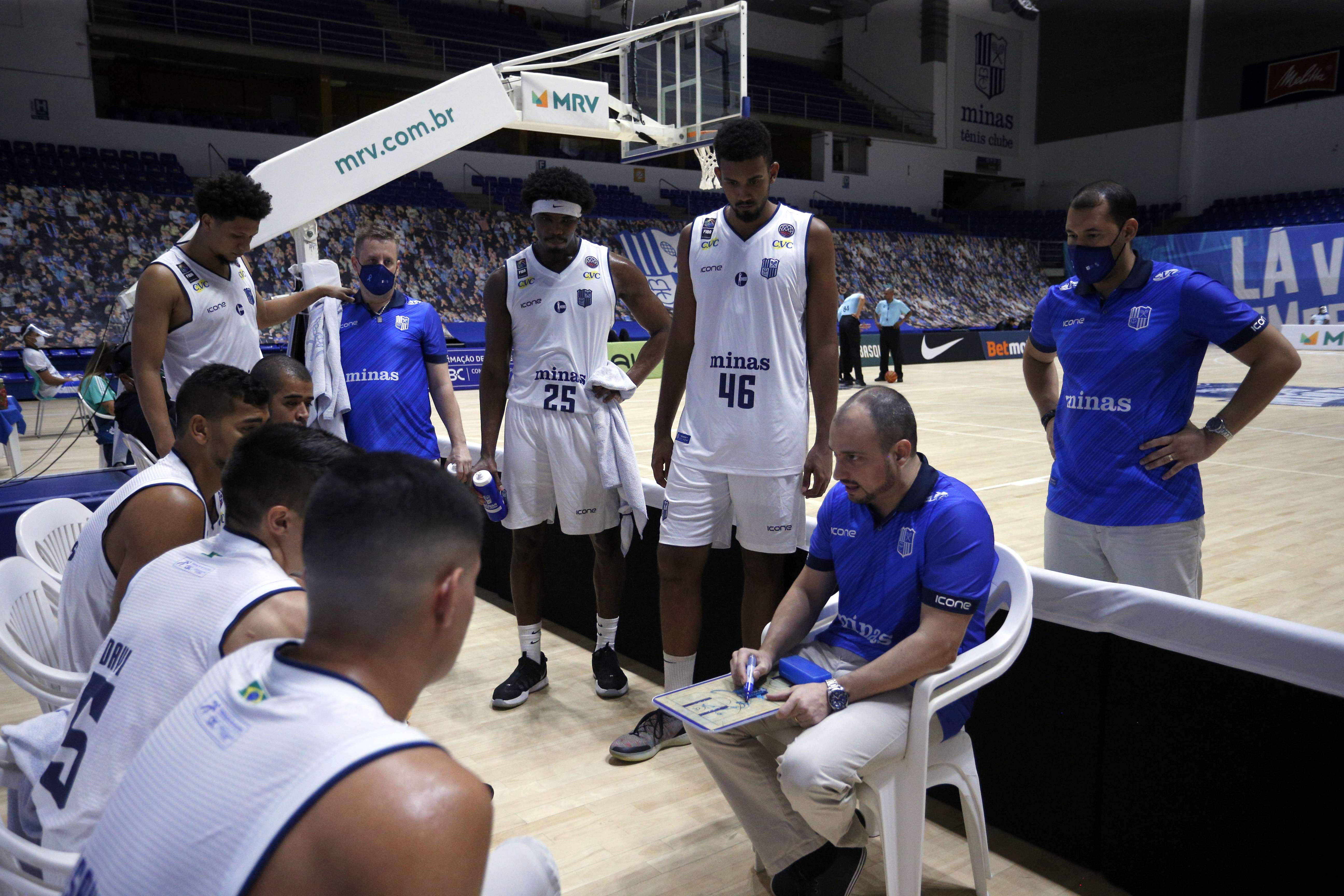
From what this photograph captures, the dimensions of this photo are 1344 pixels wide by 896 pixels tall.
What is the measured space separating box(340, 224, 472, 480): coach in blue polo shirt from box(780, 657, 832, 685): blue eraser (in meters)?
1.71

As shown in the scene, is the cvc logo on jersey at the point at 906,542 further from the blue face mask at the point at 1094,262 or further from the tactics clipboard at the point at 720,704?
the blue face mask at the point at 1094,262

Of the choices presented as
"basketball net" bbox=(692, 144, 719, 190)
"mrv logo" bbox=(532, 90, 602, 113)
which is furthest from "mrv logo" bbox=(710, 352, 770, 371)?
"basketball net" bbox=(692, 144, 719, 190)

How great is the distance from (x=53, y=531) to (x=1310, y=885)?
128 inches

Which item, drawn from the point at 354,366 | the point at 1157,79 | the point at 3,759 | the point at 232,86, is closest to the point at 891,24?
the point at 1157,79

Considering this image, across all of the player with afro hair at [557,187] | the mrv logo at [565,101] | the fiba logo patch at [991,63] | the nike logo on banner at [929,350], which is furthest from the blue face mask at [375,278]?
the fiba logo patch at [991,63]

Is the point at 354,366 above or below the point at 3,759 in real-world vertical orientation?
above

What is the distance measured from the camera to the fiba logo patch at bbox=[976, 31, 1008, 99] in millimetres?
27297

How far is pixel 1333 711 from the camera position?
5.92ft

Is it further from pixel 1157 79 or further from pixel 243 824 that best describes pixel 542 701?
pixel 1157 79

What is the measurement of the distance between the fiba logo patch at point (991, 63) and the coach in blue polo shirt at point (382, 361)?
28.1 metres

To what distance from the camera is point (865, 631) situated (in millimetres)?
2166

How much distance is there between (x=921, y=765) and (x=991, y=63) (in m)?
29.8

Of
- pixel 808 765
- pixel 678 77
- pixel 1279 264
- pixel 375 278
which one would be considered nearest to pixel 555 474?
pixel 375 278

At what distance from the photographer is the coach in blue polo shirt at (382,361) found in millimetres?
3393
